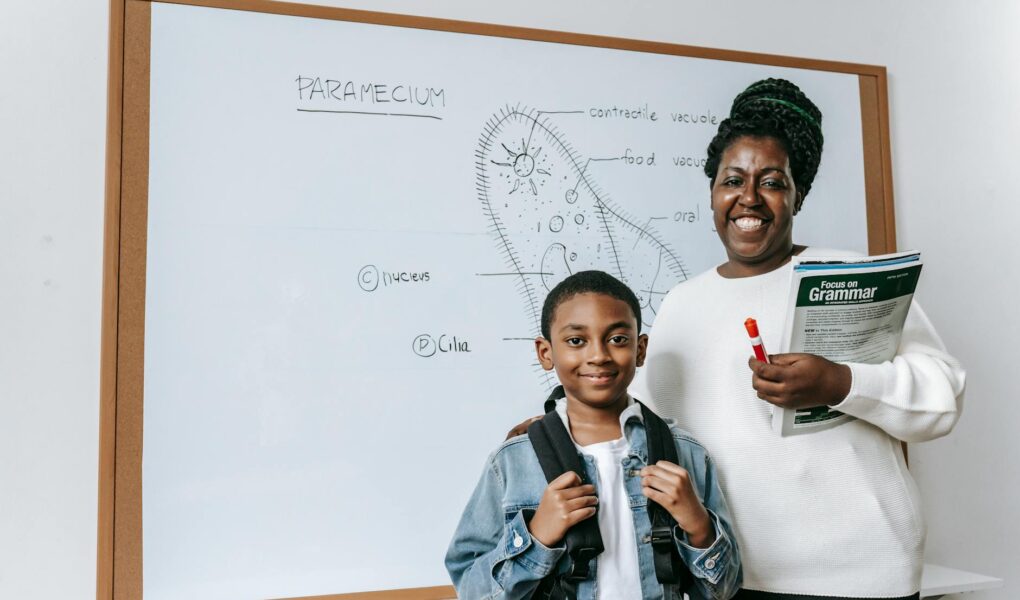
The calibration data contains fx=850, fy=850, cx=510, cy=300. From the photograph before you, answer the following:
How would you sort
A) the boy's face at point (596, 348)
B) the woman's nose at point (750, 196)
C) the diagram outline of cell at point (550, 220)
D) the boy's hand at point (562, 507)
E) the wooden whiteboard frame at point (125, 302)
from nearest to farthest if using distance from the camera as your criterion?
the boy's hand at point (562, 507), the boy's face at point (596, 348), the woman's nose at point (750, 196), the wooden whiteboard frame at point (125, 302), the diagram outline of cell at point (550, 220)

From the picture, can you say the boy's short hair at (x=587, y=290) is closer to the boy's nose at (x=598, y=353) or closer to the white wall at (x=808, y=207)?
the boy's nose at (x=598, y=353)

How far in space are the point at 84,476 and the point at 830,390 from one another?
1251 mm

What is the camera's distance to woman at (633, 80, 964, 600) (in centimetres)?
114

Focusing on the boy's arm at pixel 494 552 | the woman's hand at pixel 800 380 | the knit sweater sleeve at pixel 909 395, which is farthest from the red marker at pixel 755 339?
the boy's arm at pixel 494 552

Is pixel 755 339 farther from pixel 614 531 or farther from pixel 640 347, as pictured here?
pixel 614 531

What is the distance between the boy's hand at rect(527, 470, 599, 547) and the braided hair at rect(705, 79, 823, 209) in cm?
57

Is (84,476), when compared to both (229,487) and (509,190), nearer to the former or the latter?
(229,487)

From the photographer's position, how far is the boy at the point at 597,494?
1.01 m

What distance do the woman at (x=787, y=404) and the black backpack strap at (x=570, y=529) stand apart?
0.83ft

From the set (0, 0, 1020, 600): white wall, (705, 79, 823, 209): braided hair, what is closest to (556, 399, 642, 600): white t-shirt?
(705, 79, 823, 209): braided hair

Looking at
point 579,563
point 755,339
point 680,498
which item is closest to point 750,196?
point 755,339

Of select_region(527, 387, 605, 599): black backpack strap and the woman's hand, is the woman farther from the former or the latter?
select_region(527, 387, 605, 599): black backpack strap

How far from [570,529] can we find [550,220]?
2.98 ft

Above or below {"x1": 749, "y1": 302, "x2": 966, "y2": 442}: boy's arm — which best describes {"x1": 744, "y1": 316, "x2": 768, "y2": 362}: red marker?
above
